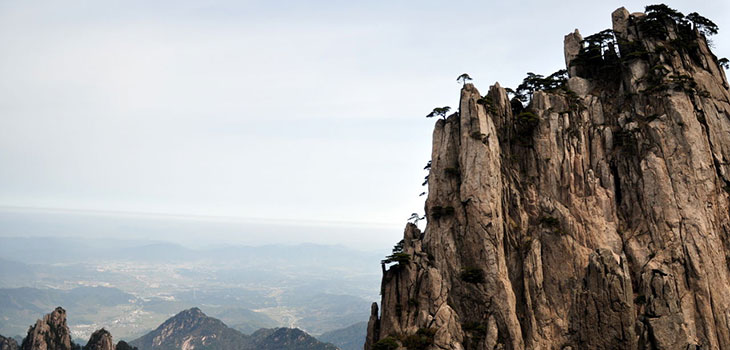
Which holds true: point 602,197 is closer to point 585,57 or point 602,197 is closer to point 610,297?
point 610,297

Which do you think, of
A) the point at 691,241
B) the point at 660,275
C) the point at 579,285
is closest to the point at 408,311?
the point at 579,285

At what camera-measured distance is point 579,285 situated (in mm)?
49938

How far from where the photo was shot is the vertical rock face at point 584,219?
4747cm

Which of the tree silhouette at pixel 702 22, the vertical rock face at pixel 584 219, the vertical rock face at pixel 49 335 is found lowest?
the vertical rock face at pixel 49 335

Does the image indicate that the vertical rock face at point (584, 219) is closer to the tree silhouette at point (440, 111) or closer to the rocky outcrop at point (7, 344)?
the tree silhouette at point (440, 111)

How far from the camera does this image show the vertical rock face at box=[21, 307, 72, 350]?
386 feet

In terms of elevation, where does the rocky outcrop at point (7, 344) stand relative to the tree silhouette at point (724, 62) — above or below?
below

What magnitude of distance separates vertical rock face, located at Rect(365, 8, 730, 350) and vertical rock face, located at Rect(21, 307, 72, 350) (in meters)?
111

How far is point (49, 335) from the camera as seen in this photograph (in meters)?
122

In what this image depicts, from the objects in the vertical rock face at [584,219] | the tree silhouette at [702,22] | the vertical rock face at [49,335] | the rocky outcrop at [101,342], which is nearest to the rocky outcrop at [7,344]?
the vertical rock face at [49,335]

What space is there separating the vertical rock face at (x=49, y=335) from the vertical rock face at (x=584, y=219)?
364 feet

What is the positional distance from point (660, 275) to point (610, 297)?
240 inches

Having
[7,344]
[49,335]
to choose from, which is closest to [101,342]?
[49,335]

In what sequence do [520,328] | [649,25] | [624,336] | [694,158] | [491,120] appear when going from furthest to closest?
[649,25], [491,120], [694,158], [520,328], [624,336]
